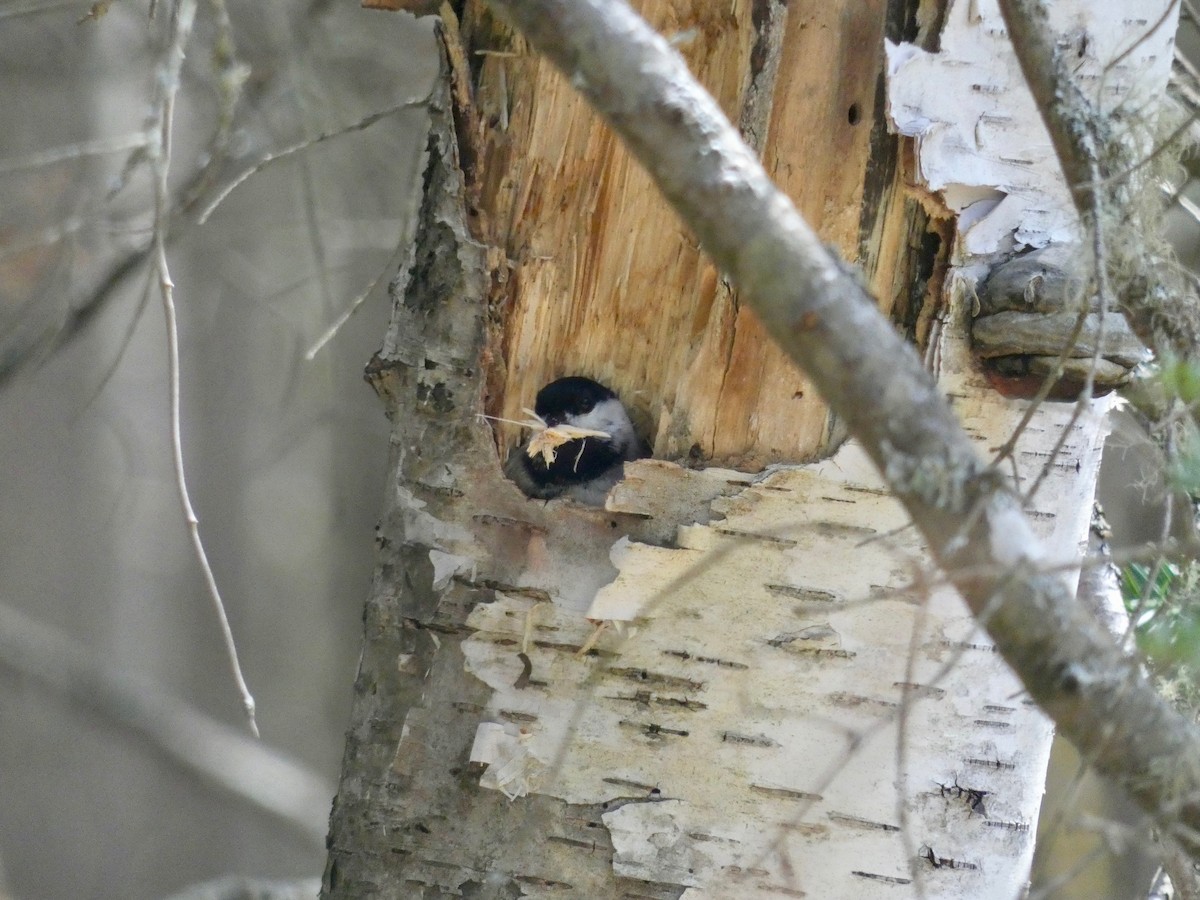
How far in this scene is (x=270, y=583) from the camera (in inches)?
210

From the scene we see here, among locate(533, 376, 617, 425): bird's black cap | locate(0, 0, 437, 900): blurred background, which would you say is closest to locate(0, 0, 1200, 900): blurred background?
locate(0, 0, 437, 900): blurred background

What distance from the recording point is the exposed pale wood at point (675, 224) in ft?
4.33

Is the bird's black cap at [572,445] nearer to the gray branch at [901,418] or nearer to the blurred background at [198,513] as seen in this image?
the gray branch at [901,418]

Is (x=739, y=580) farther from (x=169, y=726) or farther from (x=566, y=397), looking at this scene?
(x=169, y=726)

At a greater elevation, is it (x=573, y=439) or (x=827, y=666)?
(x=573, y=439)

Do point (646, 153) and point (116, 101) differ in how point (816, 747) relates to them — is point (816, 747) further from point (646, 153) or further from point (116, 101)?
point (116, 101)

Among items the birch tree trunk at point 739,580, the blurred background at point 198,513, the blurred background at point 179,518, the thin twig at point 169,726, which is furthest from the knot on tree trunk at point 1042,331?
the thin twig at point 169,726

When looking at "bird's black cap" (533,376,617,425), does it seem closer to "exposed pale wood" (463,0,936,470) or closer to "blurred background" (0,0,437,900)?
"exposed pale wood" (463,0,936,470)

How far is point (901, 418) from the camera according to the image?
69cm

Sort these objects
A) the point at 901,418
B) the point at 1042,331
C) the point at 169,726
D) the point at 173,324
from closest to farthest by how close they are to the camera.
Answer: the point at 901,418, the point at 173,324, the point at 1042,331, the point at 169,726

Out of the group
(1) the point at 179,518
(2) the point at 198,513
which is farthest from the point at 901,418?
(1) the point at 179,518

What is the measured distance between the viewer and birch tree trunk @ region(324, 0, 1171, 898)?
1.25 meters

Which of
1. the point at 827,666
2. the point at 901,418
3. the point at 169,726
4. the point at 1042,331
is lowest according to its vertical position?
the point at 901,418

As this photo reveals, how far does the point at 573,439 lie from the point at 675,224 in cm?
32
